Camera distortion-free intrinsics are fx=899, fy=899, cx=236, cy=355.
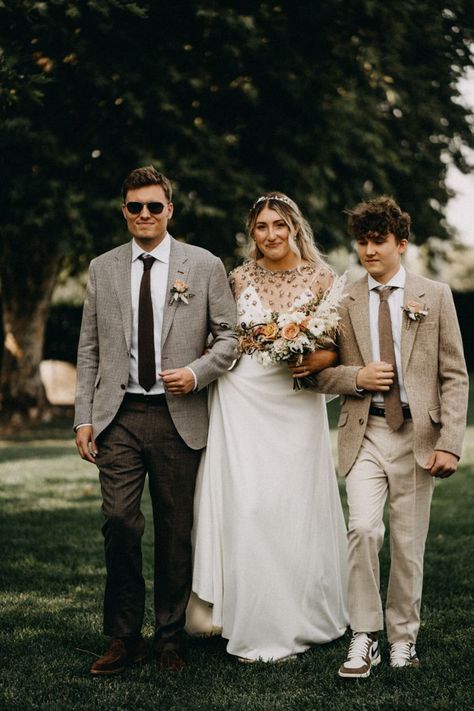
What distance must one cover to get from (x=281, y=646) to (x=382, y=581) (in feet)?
6.12

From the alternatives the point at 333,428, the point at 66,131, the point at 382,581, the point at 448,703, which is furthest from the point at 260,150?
the point at 448,703

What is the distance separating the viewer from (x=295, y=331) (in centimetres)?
484

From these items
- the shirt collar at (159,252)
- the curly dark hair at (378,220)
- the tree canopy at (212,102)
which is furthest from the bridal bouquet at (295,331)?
the tree canopy at (212,102)

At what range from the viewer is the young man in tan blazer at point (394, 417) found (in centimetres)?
477

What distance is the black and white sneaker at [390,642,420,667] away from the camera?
4.78m

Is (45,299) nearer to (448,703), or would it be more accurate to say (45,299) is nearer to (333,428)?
(333,428)

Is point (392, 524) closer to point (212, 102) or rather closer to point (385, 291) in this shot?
point (385, 291)

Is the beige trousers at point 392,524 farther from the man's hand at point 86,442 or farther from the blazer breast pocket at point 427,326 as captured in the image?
the man's hand at point 86,442

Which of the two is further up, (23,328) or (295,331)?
(23,328)

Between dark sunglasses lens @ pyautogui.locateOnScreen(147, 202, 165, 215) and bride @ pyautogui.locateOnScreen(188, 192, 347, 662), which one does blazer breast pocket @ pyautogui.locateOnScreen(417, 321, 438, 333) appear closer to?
bride @ pyautogui.locateOnScreen(188, 192, 347, 662)

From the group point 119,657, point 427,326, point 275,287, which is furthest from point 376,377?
point 119,657

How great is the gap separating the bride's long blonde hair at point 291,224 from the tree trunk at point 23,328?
13.0m

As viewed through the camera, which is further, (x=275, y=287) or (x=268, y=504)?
(x=275, y=287)

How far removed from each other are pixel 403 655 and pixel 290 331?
183 centimetres
